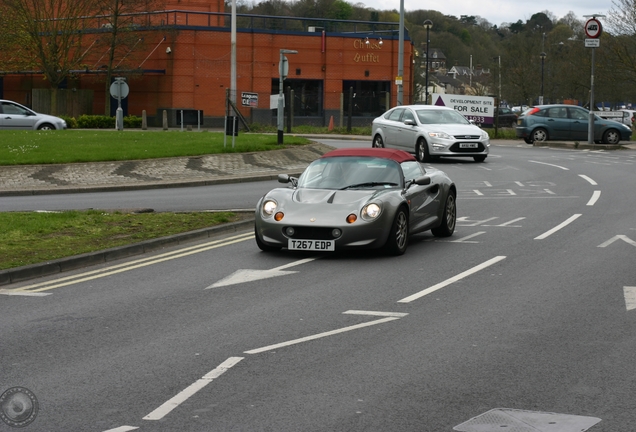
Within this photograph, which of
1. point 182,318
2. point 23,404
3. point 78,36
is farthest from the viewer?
point 78,36

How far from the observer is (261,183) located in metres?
25.5

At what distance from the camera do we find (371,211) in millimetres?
12750

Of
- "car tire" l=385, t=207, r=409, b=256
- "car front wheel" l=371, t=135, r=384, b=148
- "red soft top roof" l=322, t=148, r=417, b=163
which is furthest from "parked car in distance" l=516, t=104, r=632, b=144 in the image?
"car tire" l=385, t=207, r=409, b=256

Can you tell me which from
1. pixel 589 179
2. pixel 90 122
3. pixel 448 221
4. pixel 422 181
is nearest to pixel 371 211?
pixel 422 181

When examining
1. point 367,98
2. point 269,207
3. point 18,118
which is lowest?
point 269,207

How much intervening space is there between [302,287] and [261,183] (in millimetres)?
14751

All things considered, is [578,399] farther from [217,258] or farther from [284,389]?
[217,258]

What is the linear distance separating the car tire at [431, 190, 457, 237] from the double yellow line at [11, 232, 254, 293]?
271 centimetres

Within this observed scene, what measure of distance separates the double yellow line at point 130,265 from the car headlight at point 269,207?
119cm

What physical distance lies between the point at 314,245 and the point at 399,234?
1143mm

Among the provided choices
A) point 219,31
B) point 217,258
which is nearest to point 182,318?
point 217,258

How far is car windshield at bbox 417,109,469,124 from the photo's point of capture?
101ft

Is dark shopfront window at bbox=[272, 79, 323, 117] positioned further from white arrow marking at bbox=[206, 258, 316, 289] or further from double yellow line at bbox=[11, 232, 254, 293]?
white arrow marking at bbox=[206, 258, 316, 289]

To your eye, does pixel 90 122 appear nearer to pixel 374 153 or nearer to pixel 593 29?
pixel 593 29
